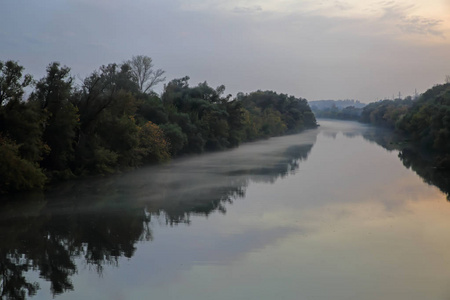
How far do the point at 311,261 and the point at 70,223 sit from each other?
993cm

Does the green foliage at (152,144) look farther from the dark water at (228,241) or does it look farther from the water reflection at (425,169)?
the water reflection at (425,169)

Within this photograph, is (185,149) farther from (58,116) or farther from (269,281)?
(269,281)

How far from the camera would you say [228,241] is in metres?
15.9

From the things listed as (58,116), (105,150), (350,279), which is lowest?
(350,279)

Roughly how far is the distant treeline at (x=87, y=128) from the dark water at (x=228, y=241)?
1968 mm

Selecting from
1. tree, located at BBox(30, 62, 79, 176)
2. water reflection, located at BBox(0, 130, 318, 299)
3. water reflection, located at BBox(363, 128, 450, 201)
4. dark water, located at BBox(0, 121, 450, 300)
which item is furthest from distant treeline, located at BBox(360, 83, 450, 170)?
tree, located at BBox(30, 62, 79, 176)

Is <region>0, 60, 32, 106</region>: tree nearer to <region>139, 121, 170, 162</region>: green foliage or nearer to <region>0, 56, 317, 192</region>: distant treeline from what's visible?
<region>0, 56, 317, 192</region>: distant treeline

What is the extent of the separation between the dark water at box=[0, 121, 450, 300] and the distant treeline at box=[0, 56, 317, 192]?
6.46ft

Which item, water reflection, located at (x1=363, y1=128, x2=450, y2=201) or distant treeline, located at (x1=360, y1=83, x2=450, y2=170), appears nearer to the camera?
water reflection, located at (x1=363, y1=128, x2=450, y2=201)

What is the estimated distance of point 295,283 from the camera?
470 inches

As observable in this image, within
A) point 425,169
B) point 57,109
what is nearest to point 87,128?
point 57,109

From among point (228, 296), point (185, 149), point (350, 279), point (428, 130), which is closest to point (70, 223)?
point (228, 296)

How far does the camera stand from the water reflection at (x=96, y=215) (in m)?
13.5

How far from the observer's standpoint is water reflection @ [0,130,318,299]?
44.4ft
